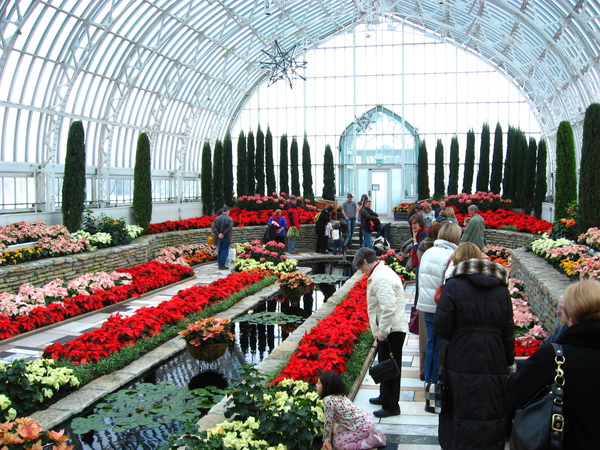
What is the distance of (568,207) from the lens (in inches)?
537

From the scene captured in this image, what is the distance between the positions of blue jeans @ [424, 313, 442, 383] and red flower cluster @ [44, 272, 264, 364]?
A: 360 cm

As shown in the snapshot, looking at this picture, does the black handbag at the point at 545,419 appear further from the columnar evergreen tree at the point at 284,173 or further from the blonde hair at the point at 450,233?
the columnar evergreen tree at the point at 284,173

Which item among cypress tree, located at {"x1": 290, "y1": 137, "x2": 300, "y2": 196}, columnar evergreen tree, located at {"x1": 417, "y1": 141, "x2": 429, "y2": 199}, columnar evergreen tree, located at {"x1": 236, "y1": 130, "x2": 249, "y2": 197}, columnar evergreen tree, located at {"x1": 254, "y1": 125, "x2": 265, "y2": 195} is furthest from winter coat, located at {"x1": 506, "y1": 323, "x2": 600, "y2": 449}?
columnar evergreen tree, located at {"x1": 417, "y1": 141, "x2": 429, "y2": 199}

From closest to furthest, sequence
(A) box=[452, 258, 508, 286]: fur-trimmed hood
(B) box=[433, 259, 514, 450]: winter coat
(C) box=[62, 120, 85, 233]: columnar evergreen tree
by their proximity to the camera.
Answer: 1. (B) box=[433, 259, 514, 450]: winter coat
2. (A) box=[452, 258, 508, 286]: fur-trimmed hood
3. (C) box=[62, 120, 85, 233]: columnar evergreen tree

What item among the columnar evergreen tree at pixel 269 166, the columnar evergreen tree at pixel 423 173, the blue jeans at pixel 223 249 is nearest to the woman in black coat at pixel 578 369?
the blue jeans at pixel 223 249

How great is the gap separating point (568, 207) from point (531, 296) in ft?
19.4

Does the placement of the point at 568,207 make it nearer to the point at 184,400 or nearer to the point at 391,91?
the point at 184,400

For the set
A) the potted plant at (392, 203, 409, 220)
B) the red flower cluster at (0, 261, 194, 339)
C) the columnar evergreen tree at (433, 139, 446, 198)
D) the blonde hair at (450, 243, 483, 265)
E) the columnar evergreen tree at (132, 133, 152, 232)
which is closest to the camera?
the blonde hair at (450, 243, 483, 265)

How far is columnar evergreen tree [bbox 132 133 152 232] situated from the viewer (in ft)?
60.2

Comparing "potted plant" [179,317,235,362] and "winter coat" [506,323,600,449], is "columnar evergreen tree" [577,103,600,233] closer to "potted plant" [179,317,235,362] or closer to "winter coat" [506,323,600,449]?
"potted plant" [179,317,235,362]

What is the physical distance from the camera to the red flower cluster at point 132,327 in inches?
263

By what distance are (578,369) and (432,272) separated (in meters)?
2.56

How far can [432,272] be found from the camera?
5176mm

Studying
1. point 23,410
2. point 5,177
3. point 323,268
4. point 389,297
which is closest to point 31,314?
point 23,410
